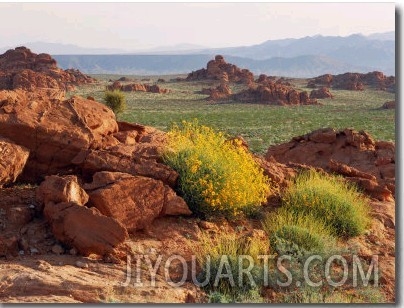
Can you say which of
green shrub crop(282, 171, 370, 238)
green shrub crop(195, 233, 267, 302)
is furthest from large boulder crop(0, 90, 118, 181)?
green shrub crop(282, 171, 370, 238)

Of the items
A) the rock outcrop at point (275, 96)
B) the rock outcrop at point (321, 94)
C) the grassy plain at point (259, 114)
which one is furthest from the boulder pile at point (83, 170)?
the rock outcrop at point (321, 94)

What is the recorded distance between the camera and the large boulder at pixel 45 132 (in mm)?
8977

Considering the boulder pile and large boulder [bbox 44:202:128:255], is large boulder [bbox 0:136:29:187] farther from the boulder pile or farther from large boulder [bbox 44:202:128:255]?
large boulder [bbox 44:202:128:255]

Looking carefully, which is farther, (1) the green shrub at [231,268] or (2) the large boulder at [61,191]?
(2) the large boulder at [61,191]

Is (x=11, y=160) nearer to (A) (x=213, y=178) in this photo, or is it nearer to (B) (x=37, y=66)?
(A) (x=213, y=178)

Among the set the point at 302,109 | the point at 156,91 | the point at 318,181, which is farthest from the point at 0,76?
the point at 318,181

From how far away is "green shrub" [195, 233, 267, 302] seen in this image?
22.6 ft

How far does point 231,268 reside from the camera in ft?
23.9

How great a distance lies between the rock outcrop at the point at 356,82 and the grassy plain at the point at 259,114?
5.38 m

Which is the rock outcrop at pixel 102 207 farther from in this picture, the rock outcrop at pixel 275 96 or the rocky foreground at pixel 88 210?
the rock outcrop at pixel 275 96

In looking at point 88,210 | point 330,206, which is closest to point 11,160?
point 88,210

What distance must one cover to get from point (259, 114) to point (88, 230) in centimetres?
4489

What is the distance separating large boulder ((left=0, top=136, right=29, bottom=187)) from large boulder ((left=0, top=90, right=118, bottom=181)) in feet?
0.81

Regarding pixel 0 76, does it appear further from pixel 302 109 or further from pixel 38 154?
pixel 38 154
